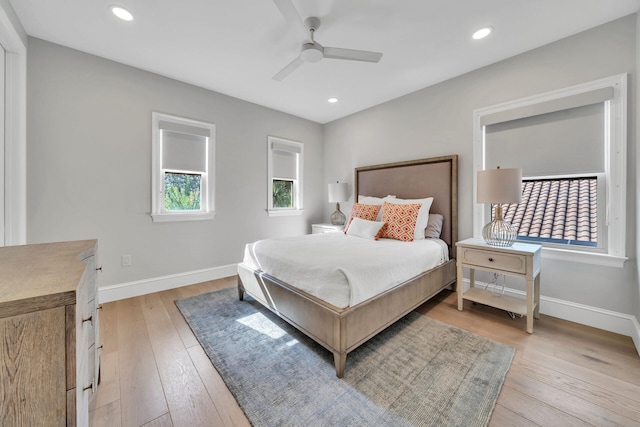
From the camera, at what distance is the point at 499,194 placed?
224 cm

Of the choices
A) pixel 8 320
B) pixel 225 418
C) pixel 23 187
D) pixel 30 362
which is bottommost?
pixel 225 418

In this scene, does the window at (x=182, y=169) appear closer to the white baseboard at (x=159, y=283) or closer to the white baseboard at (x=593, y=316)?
the white baseboard at (x=159, y=283)

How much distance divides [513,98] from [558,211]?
4.04 feet

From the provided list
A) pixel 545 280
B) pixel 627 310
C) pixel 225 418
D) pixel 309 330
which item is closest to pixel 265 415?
pixel 225 418

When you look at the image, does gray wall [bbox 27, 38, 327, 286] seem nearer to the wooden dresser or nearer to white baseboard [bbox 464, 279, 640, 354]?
the wooden dresser

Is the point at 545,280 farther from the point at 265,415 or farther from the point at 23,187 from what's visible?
the point at 23,187

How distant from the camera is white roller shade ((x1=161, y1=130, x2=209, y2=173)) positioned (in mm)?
3090

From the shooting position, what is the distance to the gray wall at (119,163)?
2.36m

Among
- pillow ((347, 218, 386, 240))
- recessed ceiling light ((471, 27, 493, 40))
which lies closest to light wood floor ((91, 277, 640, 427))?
pillow ((347, 218, 386, 240))

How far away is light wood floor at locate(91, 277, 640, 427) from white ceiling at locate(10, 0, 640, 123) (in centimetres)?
263

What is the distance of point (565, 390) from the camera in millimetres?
1482

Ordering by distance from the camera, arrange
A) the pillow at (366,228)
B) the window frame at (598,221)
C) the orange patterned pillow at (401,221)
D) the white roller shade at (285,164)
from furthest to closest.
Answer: the white roller shade at (285,164) → the pillow at (366,228) → the orange patterned pillow at (401,221) → the window frame at (598,221)

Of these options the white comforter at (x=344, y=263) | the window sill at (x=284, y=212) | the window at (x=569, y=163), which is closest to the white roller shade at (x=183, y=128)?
the window sill at (x=284, y=212)

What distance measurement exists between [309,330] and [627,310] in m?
2.63
